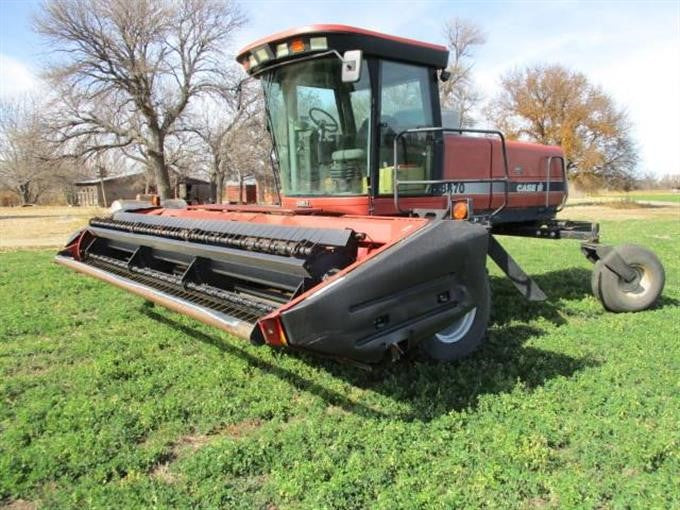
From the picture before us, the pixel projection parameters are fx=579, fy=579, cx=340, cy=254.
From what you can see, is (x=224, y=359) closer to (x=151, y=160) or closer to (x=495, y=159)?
(x=495, y=159)

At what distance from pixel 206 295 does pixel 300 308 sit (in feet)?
4.47

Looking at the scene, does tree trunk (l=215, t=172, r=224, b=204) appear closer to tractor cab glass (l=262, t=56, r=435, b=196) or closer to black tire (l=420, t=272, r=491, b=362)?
tractor cab glass (l=262, t=56, r=435, b=196)

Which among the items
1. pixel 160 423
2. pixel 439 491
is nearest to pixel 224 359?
pixel 160 423

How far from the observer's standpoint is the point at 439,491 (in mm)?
2809

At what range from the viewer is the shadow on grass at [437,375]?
3756 mm

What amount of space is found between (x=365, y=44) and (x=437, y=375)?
8.84 ft

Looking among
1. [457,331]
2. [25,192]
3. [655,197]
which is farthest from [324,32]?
[25,192]

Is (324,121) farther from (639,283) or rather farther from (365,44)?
(639,283)

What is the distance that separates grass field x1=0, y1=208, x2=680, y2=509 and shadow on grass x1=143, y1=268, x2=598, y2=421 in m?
0.02

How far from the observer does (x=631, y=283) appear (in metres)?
6.27

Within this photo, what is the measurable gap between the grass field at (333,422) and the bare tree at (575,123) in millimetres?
31236

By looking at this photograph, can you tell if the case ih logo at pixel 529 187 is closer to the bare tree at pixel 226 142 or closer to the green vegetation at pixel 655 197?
the bare tree at pixel 226 142

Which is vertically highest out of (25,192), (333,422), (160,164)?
(160,164)

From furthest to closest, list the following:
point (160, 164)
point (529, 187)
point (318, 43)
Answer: point (160, 164) < point (529, 187) < point (318, 43)
